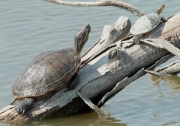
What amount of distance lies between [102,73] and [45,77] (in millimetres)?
786

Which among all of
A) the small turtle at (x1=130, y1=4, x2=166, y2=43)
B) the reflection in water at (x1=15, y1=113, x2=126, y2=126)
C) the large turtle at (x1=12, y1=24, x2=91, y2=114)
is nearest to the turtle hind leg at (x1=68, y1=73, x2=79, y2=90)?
the large turtle at (x1=12, y1=24, x2=91, y2=114)

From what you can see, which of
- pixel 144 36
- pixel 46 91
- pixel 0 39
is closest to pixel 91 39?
pixel 0 39

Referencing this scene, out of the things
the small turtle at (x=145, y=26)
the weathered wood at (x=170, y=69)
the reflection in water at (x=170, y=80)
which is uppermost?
the small turtle at (x=145, y=26)

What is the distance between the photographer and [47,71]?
6.64 m

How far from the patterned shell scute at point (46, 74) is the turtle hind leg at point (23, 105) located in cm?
7

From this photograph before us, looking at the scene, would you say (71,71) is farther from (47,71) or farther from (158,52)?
(158,52)

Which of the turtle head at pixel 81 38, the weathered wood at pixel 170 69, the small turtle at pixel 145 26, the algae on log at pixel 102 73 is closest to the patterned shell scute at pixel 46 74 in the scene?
the algae on log at pixel 102 73

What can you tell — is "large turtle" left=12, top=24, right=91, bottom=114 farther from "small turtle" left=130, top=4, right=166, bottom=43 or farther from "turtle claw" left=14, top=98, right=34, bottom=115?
"small turtle" left=130, top=4, right=166, bottom=43

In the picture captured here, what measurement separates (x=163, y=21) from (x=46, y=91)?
2037 mm

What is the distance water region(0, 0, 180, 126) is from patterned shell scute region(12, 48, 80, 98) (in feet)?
1.69

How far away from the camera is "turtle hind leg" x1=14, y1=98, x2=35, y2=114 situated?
254 inches

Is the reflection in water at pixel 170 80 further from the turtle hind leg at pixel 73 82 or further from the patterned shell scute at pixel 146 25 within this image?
the turtle hind leg at pixel 73 82

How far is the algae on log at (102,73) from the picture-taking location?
6.63m

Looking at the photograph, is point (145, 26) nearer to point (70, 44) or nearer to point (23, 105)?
point (23, 105)
